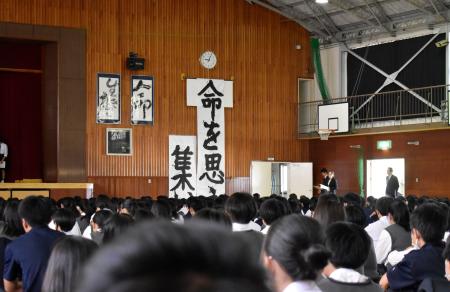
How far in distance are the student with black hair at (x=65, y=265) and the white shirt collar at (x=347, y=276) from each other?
124cm

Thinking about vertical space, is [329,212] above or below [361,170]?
above

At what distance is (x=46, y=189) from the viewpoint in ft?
61.4

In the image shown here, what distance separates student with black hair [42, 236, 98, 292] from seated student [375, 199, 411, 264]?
398cm

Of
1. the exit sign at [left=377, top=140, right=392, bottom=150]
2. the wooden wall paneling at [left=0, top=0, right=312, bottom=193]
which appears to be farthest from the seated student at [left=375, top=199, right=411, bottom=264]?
the exit sign at [left=377, top=140, right=392, bottom=150]

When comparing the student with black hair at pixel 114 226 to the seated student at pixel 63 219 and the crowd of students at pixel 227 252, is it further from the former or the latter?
the seated student at pixel 63 219

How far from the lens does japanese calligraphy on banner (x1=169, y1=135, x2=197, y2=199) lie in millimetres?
21094

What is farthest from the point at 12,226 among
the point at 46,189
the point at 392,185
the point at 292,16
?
the point at 292,16

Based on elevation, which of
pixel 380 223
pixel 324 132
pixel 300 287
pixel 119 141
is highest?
pixel 324 132

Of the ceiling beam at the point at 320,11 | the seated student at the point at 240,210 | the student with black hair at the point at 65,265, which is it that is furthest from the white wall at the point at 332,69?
the student with black hair at the point at 65,265

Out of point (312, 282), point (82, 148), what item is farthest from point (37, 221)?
point (82, 148)

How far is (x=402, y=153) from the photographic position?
21000 mm

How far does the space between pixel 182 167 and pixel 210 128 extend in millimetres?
1550

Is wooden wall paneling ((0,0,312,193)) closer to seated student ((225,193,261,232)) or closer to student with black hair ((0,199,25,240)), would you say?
student with black hair ((0,199,25,240))

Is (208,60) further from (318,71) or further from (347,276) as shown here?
(347,276)
